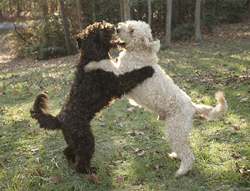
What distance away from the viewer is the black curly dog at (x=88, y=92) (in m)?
2.98

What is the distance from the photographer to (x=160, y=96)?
2.98m

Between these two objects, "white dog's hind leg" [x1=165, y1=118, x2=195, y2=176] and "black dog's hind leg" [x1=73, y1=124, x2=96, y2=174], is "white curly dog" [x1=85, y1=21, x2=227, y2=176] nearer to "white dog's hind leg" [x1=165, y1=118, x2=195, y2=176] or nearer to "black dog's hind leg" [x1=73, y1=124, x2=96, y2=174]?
"white dog's hind leg" [x1=165, y1=118, x2=195, y2=176]

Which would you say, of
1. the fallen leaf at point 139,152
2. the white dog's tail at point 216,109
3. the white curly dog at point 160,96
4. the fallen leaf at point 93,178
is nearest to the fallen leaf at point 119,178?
the fallen leaf at point 93,178

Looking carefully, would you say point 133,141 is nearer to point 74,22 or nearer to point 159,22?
point 74,22

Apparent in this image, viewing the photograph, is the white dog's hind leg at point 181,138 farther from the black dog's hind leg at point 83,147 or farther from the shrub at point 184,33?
the shrub at point 184,33

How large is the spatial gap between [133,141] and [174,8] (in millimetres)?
17849

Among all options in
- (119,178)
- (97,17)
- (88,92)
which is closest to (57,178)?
(119,178)

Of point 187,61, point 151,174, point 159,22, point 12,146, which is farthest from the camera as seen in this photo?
point 159,22

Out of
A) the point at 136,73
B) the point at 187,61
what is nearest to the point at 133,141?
the point at 136,73

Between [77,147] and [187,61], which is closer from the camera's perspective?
[77,147]

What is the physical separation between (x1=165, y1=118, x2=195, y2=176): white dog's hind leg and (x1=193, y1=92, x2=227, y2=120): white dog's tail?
30 centimetres

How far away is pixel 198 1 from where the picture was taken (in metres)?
14.9

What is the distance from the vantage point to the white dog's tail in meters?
2.95

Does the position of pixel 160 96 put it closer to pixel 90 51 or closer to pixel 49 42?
pixel 90 51
